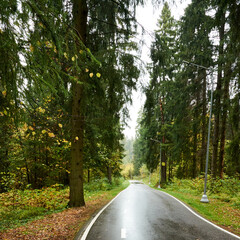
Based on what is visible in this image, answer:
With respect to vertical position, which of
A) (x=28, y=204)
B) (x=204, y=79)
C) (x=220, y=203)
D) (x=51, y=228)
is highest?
(x=204, y=79)

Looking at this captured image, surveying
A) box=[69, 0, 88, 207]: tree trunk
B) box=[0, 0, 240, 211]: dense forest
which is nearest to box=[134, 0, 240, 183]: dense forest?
box=[0, 0, 240, 211]: dense forest

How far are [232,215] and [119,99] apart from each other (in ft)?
24.6

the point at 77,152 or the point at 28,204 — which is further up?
the point at 77,152

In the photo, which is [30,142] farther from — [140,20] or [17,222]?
[140,20]

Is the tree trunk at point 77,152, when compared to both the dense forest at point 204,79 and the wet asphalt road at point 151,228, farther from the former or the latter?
the dense forest at point 204,79

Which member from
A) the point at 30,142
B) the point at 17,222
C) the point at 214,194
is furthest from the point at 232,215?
the point at 30,142

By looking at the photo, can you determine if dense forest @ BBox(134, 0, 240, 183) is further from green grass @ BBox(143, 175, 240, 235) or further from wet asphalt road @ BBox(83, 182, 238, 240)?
wet asphalt road @ BBox(83, 182, 238, 240)

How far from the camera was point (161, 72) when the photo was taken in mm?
7453

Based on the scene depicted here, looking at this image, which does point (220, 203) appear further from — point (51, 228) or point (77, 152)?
point (51, 228)

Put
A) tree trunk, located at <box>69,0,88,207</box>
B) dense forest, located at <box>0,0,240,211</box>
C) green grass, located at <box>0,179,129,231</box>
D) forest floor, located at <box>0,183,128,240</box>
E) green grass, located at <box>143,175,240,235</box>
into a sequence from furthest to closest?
tree trunk, located at <box>69,0,88,207</box> → green grass, located at <box>0,179,129,231</box> → green grass, located at <box>143,175,240,235</box> → forest floor, located at <box>0,183,128,240</box> → dense forest, located at <box>0,0,240,211</box>

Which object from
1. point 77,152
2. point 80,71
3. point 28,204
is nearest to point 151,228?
point 77,152

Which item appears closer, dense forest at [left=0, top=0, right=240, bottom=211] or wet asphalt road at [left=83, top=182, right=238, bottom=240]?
dense forest at [left=0, top=0, right=240, bottom=211]

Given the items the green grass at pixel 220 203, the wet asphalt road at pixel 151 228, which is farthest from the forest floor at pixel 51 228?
the green grass at pixel 220 203

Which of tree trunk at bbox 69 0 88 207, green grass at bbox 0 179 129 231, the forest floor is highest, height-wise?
tree trunk at bbox 69 0 88 207
